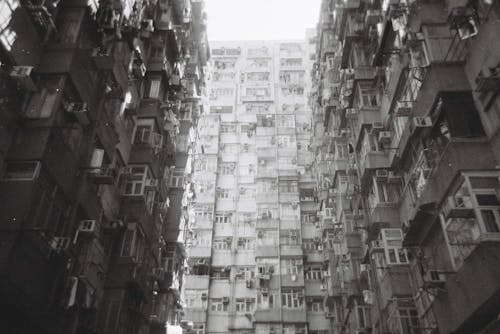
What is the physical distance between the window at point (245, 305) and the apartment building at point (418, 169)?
7125 millimetres

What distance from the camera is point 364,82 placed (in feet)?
77.6

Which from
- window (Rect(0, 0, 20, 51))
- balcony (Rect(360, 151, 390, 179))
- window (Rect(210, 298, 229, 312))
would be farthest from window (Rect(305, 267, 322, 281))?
window (Rect(0, 0, 20, 51))

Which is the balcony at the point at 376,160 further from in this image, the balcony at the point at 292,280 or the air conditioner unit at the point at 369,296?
the balcony at the point at 292,280

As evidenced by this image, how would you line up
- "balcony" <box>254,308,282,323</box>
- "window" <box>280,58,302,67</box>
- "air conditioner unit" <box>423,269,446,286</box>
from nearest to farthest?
"air conditioner unit" <box>423,269,446,286</box> < "balcony" <box>254,308,282,323</box> < "window" <box>280,58,302,67</box>

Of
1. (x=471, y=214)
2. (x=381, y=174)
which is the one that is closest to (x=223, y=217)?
(x=381, y=174)

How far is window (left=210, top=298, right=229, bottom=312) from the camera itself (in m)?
33.9

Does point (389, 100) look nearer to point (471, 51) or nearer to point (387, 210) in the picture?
point (387, 210)

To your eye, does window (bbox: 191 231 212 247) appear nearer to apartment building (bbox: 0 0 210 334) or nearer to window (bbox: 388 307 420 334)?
apartment building (bbox: 0 0 210 334)

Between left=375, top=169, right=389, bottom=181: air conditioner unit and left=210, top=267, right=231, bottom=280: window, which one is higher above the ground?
left=210, top=267, right=231, bottom=280: window

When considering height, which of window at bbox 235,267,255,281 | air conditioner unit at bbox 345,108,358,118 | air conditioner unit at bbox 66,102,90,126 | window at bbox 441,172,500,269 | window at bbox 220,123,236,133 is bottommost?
window at bbox 441,172,500,269

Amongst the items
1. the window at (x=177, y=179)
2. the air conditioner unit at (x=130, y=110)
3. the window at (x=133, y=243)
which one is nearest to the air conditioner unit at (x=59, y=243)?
the window at (x=133, y=243)

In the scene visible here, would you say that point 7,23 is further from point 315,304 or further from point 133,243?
point 315,304

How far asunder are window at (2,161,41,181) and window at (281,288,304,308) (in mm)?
23521

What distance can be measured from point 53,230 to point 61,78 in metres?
4.26
